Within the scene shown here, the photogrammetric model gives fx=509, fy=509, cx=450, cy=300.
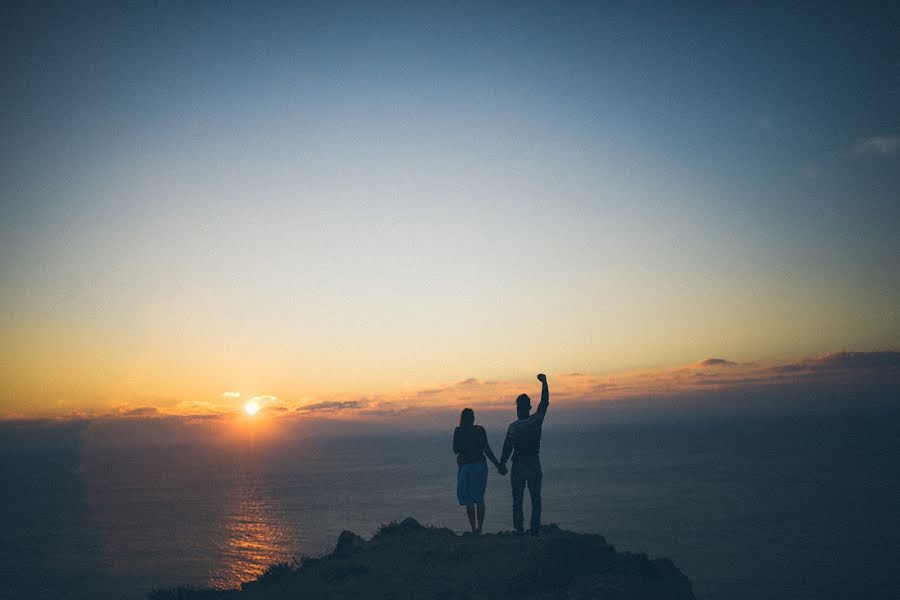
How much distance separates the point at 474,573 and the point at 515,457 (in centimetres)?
249

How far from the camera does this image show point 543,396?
996cm

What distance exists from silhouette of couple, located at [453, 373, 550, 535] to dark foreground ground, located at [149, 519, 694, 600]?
2.33 feet

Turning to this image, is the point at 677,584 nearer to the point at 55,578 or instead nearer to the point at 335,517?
the point at 55,578

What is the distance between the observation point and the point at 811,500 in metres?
65.5

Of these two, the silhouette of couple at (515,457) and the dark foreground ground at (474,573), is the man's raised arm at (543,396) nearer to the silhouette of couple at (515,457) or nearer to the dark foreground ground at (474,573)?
the silhouette of couple at (515,457)

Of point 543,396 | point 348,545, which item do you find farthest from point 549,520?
point 543,396

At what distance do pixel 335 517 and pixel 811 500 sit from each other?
2444 inches

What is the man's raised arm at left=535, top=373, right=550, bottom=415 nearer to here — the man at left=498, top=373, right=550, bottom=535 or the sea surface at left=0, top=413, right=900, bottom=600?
the man at left=498, top=373, right=550, bottom=535

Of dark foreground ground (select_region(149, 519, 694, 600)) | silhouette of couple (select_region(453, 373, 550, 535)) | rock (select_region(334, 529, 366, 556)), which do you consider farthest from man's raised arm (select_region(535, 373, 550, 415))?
rock (select_region(334, 529, 366, 556))

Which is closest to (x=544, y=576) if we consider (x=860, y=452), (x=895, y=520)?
(x=895, y=520)

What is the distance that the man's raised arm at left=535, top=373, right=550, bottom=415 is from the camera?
9.86 m

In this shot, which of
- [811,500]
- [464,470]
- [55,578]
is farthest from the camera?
[811,500]

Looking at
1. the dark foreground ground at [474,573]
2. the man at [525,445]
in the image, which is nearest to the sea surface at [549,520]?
the dark foreground ground at [474,573]

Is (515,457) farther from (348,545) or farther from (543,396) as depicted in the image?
(348,545)
